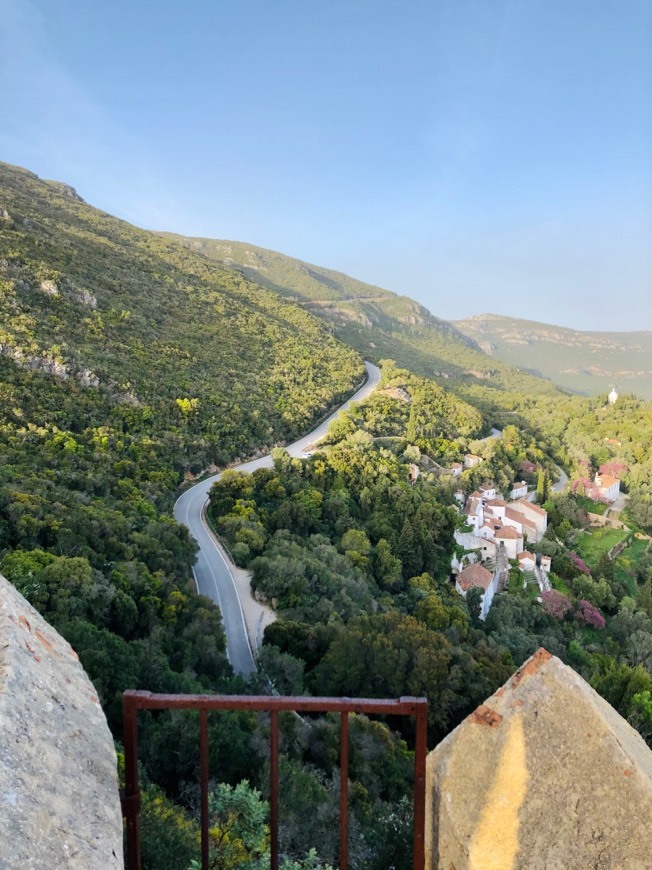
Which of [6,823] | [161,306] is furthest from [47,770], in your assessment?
[161,306]

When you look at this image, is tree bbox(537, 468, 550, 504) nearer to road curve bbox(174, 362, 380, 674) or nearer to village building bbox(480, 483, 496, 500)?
village building bbox(480, 483, 496, 500)

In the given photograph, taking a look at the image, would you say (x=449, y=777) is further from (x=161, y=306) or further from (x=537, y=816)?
(x=161, y=306)

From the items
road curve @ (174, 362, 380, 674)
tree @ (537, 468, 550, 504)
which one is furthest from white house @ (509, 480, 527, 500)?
road curve @ (174, 362, 380, 674)

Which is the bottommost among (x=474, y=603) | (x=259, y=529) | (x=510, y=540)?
(x=474, y=603)

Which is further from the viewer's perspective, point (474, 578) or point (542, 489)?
point (542, 489)

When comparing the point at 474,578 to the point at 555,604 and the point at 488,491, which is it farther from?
the point at 488,491

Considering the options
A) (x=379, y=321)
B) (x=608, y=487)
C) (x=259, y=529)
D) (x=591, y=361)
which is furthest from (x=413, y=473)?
(x=591, y=361)
